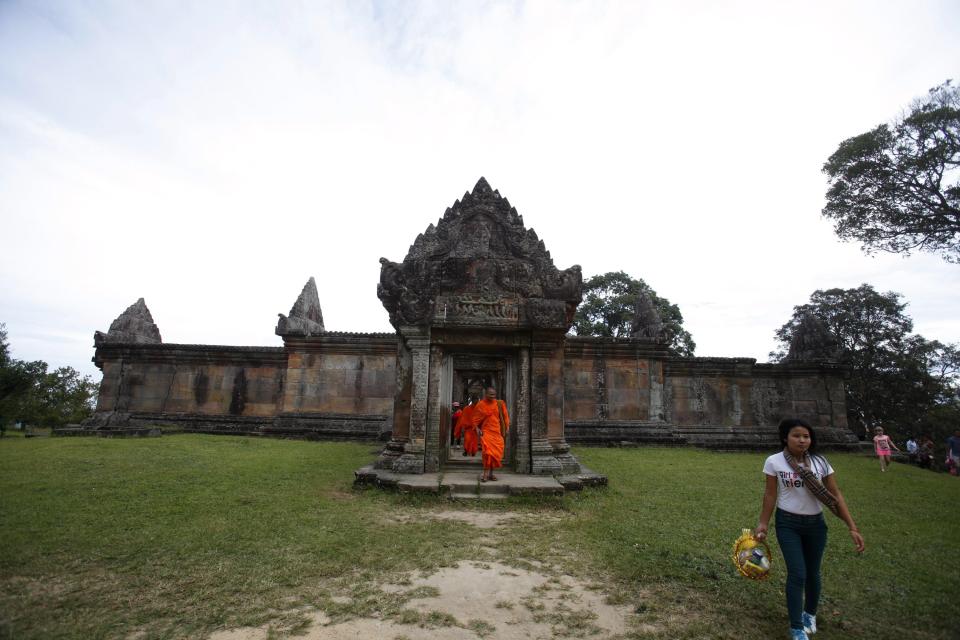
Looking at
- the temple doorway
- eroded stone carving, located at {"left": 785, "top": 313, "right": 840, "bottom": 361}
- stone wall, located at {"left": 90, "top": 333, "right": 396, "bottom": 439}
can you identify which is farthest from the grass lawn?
eroded stone carving, located at {"left": 785, "top": 313, "right": 840, "bottom": 361}

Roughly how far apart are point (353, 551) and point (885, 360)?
3135 centimetres

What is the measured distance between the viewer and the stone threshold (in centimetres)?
627

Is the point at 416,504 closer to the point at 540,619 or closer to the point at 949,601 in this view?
the point at 540,619

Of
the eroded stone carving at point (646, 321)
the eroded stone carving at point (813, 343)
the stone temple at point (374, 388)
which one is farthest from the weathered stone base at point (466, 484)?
the eroded stone carving at point (813, 343)

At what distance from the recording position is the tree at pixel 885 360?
2392 centimetres

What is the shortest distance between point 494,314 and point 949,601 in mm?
5643

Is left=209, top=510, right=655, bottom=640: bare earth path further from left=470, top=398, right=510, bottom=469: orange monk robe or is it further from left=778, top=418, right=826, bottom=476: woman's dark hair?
left=470, top=398, right=510, bottom=469: orange monk robe

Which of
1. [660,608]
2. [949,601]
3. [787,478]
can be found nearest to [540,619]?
[660,608]

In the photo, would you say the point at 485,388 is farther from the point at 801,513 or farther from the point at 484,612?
the point at 801,513

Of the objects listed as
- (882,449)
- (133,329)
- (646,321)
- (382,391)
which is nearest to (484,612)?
(382,391)

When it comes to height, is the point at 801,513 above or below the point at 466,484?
above

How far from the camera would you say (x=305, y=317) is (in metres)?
14.6

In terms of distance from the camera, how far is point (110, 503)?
17.4 ft

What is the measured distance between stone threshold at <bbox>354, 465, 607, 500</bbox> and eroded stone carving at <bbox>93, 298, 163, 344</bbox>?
11.9 meters
